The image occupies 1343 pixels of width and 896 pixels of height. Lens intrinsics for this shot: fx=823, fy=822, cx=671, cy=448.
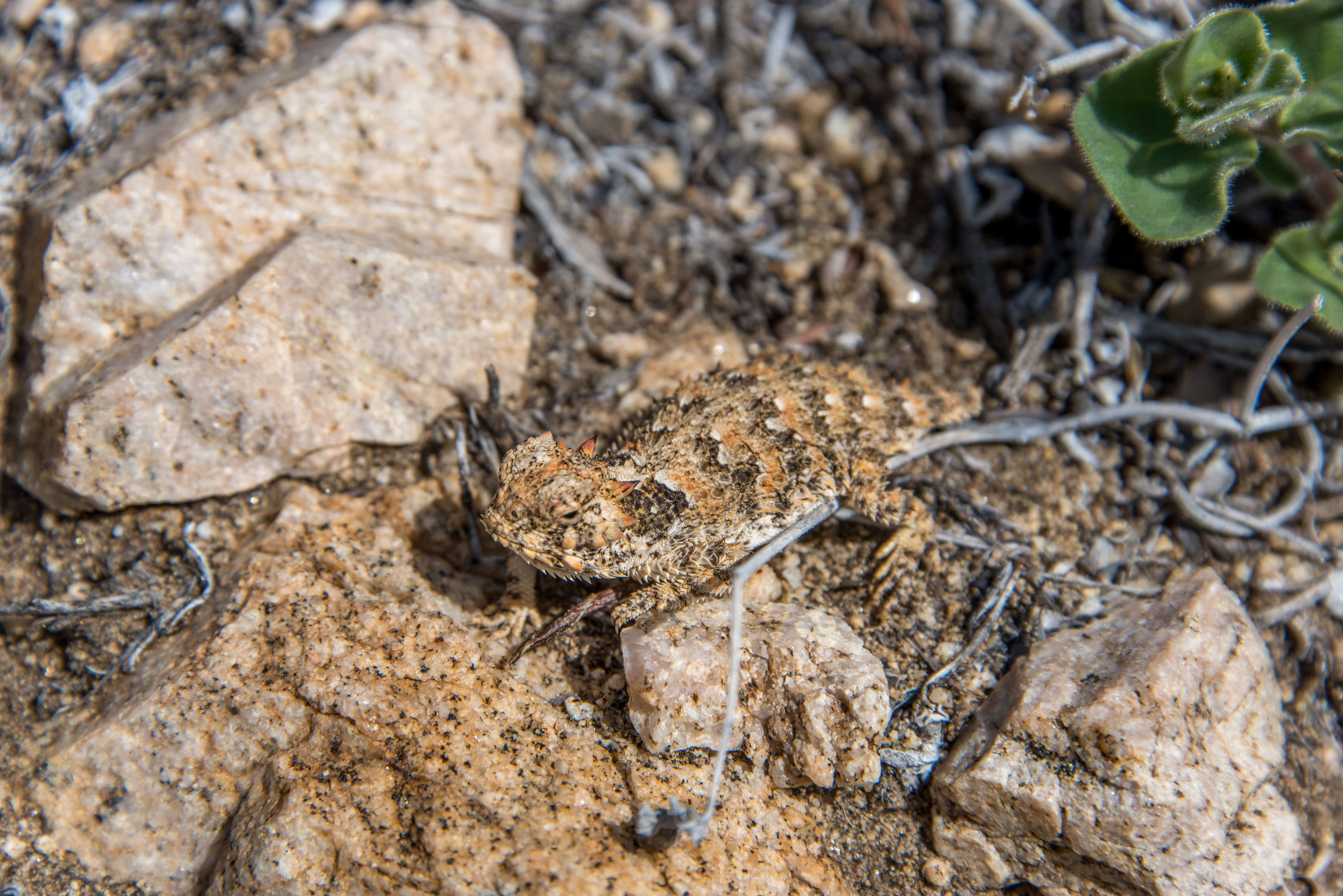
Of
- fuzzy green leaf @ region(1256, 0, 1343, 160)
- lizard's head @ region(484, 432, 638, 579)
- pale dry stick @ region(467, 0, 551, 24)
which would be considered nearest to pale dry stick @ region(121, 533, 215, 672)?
lizard's head @ region(484, 432, 638, 579)

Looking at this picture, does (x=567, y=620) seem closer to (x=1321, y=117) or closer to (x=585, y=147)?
(x=585, y=147)

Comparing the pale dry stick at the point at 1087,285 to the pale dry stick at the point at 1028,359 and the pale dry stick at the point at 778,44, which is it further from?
the pale dry stick at the point at 778,44

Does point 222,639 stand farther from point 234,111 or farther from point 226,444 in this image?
point 234,111

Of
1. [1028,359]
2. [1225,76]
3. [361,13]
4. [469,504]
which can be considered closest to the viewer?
[1225,76]

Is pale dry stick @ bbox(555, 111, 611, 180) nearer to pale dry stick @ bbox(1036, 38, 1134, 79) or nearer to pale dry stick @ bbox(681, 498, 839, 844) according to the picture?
pale dry stick @ bbox(1036, 38, 1134, 79)

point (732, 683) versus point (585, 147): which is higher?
point (585, 147)

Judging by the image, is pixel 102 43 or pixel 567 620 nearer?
pixel 567 620

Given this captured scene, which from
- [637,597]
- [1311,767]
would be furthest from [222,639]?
[1311,767]

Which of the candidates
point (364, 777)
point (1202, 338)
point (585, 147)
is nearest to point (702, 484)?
point (364, 777)
